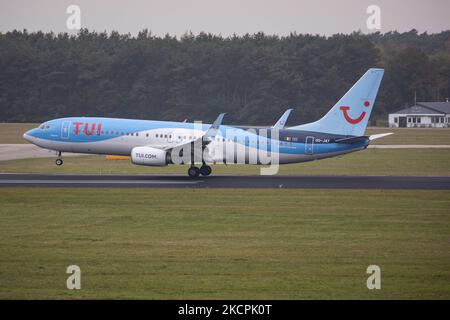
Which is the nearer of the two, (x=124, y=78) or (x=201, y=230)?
(x=201, y=230)

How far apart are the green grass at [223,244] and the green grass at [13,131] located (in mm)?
47126

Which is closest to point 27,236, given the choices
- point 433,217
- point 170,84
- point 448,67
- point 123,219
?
point 123,219

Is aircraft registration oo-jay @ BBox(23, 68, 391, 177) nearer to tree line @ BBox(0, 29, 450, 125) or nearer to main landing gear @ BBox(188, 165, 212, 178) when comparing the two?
main landing gear @ BBox(188, 165, 212, 178)

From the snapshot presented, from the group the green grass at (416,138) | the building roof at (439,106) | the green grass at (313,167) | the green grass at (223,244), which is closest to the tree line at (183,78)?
the building roof at (439,106)

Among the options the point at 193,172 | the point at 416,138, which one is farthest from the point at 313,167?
the point at 416,138

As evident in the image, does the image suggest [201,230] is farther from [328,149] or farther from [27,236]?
[328,149]

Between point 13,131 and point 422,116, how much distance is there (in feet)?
210

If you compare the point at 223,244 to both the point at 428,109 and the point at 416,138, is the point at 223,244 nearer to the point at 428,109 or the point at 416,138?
the point at 416,138

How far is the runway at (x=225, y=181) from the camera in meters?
39.2

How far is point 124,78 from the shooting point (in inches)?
4331

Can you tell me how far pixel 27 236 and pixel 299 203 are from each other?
12.7 m

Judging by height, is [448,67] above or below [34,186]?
above

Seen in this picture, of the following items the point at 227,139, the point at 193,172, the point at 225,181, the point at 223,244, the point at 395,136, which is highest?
the point at 395,136

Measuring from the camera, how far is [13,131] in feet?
301
